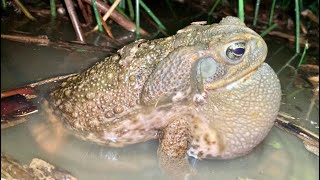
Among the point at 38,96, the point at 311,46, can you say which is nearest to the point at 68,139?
the point at 38,96

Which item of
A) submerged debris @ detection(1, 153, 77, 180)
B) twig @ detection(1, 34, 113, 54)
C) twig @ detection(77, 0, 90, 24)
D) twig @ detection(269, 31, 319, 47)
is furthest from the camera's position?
twig @ detection(269, 31, 319, 47)

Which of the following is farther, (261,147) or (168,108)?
(261,147)

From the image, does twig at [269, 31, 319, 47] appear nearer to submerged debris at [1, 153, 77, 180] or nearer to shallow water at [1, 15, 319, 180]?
shallow water at [1, 15, 319, 180]

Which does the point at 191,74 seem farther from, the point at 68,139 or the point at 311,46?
the point at 311,46

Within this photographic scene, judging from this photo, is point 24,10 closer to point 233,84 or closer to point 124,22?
point 124,22

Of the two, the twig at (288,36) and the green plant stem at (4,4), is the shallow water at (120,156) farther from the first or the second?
the twig at (288,36)

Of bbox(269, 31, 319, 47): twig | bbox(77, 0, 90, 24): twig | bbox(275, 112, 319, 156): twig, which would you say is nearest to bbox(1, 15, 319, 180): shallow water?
bbox(275, 112, 319, 156): twig

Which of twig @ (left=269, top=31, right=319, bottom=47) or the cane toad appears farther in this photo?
twig @ (left=269, top=31, right=319, bottom=47)

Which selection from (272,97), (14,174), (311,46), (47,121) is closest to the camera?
(14,174)
